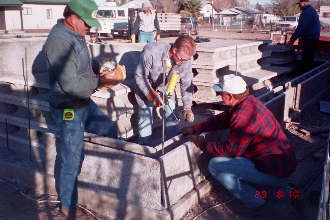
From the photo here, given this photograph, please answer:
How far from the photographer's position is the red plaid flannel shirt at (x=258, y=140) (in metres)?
3.66

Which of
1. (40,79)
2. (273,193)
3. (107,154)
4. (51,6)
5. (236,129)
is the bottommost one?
(273,193)

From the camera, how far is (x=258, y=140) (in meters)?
3.70

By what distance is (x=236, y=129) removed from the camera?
3682 millimetres

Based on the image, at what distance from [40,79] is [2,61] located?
101 centimetres

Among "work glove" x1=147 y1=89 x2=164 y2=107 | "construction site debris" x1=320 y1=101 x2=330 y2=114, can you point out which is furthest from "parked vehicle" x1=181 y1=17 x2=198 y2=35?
"work glove" x1=147 y1=89 x2=164 y2=107

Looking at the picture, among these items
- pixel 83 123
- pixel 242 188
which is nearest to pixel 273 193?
pixel 242 188

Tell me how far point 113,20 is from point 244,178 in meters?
24.0

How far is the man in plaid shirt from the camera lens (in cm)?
368

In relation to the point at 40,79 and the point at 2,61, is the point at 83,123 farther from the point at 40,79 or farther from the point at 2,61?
the point at 2,61

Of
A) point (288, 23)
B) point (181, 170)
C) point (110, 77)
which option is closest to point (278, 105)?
point (181, 170)

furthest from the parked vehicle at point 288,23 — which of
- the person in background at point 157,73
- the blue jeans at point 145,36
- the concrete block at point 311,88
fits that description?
the person in background at point 157,73

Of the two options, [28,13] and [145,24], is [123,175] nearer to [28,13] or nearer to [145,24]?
[145,24]

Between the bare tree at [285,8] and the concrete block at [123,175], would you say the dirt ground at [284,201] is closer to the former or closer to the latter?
the concrete block at [123,175]

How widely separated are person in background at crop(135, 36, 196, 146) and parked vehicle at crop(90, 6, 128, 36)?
856 inches
